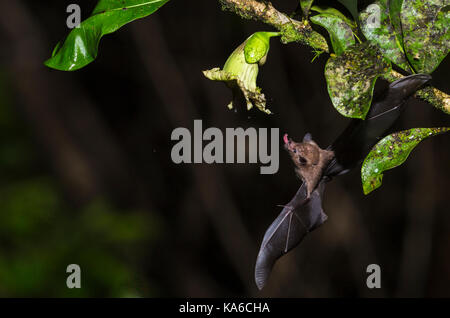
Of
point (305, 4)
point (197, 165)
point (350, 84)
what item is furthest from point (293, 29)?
point (197, 165)

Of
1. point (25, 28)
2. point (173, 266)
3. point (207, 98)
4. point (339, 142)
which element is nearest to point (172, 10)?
point (207, 98)

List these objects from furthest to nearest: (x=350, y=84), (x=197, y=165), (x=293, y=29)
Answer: (x=197, y=165) < (x=293, y=29) < (x=350, y=84)

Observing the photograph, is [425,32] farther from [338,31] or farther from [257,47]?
[257,47]

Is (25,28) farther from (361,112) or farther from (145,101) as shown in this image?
(361,112)

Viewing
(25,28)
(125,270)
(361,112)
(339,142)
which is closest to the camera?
(361,112)

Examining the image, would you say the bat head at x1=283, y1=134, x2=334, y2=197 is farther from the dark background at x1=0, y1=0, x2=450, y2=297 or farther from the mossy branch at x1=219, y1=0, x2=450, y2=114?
the dark background at x1=0, y1=0, x2=450, y2=297

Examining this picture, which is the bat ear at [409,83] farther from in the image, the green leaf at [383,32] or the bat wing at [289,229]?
the bat wing at [289,229]
